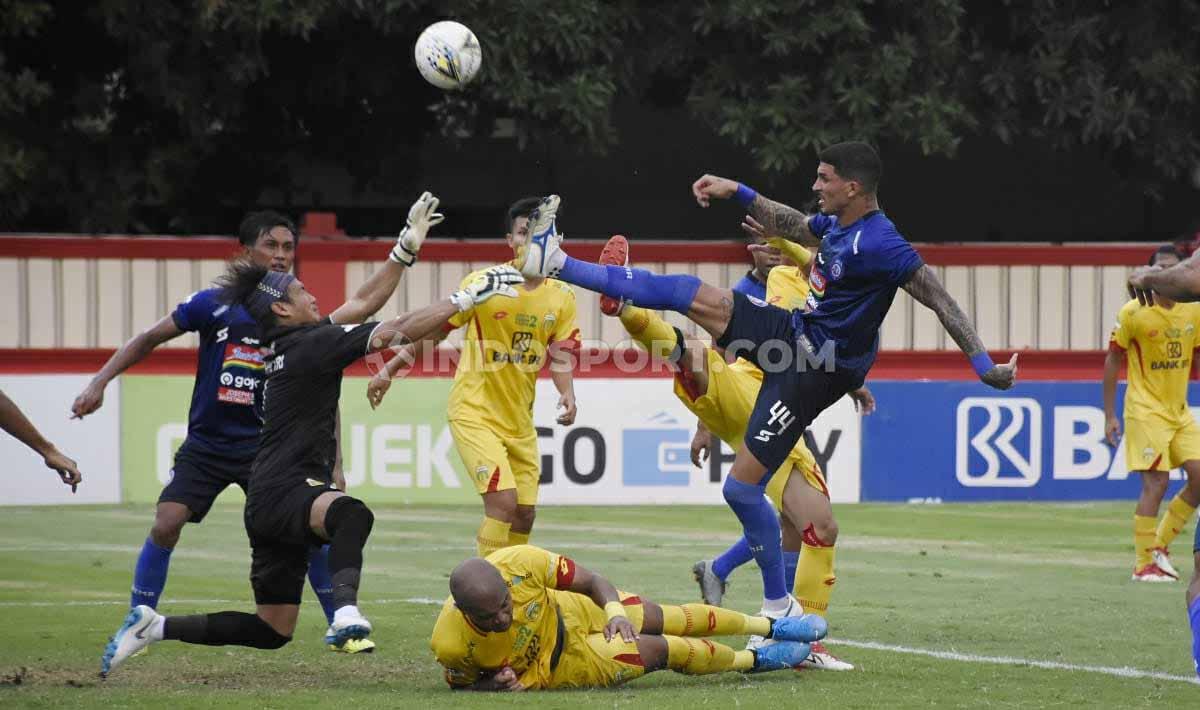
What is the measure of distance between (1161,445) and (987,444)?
505cm

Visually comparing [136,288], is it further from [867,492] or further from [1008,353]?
[1008,353]

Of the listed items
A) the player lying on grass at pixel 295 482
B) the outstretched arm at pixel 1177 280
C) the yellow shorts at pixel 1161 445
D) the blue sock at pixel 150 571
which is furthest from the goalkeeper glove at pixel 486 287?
the yellow shorts at pixel 1161 445

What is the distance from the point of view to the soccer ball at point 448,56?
432 inches

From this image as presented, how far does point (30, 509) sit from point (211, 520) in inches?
78.6

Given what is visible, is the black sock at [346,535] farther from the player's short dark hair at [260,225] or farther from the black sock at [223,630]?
the player's short dark hair at [260,225]

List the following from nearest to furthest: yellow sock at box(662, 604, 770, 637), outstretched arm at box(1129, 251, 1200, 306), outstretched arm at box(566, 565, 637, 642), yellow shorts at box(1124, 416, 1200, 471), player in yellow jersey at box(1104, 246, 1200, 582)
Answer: outstretched arm at box(1129, 251, 1200, 306), outstretched arm at box(566, 565, 637, 642), yellow sock at box(662, 604, 770, 637), player in yellow jersey at box(1104, 246, 1200, 582), yellow shorts at box(1124, 416, 1200, 471)

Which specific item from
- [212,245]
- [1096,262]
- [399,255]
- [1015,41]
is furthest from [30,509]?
[1015,41]

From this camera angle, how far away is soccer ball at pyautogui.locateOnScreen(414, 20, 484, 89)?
1096 centimetres

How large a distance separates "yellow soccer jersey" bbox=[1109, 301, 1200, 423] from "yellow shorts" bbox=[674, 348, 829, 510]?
5019 mm

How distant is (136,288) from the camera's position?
1847 centimetres

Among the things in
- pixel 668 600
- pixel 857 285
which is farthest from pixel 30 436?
pixel 668 600

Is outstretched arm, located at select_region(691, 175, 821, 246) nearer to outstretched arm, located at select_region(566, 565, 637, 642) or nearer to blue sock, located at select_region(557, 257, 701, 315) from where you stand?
blue sock, located at select_region(557, 257, 701, 315)

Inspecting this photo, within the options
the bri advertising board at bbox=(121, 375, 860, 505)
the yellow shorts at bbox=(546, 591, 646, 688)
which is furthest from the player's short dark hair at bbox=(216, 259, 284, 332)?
the bri advertising board at bbox=(121, 375, 860, 505)

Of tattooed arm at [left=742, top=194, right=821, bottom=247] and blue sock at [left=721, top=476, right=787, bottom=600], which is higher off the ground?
tattooed arm at [left=742, top=194, right=821, bottom=247]
